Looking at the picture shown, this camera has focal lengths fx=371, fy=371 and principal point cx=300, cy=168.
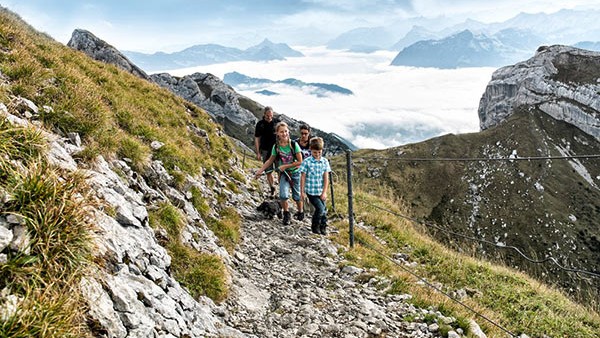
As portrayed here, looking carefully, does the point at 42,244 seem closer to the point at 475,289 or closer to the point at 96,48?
the point at 475,289

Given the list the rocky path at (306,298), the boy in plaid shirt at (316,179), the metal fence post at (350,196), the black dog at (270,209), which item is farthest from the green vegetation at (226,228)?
the metal fence post at (350,196)

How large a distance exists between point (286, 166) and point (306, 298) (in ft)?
19.7

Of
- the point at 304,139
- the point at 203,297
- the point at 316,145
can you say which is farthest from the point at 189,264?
the point at 304,139

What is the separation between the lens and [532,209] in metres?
155

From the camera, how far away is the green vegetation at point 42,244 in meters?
3.68

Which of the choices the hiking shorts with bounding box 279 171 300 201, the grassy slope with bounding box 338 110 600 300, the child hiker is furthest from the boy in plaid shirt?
the grassy slope with bounding box 338 110 600 300

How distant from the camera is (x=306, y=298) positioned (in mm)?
8664

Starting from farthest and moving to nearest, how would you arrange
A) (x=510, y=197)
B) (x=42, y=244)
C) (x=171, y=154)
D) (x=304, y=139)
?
(x=510, y=197), (x=304, y=139), (x=171, y=154), (x=42, y=244)

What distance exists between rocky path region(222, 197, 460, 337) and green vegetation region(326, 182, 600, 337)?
2.17 feet

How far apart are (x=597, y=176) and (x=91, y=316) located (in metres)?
226

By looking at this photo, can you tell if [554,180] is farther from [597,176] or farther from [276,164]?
[276,164]

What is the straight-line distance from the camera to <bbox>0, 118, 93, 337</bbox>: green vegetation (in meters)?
3.68

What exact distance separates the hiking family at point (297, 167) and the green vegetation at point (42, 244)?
8.23 meters

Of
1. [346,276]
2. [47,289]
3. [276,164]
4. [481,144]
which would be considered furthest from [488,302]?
[481,144]
